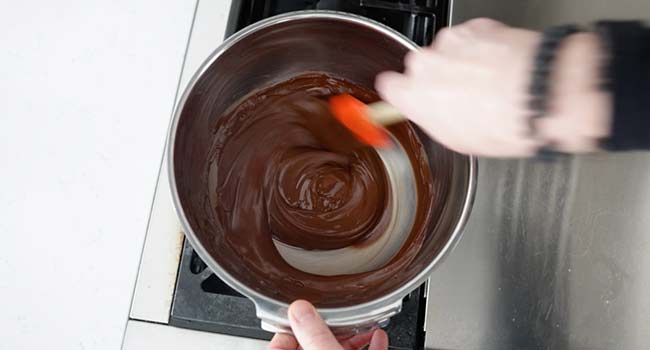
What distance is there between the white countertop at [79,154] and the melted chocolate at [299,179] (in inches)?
6.1

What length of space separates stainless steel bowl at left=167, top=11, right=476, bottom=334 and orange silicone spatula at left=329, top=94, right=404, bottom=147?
0.04 m

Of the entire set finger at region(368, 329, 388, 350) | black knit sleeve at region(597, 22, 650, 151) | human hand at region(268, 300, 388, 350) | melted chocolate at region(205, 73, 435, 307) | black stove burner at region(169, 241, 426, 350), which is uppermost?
black knit sleeve at region(597, 22, 650, 151)

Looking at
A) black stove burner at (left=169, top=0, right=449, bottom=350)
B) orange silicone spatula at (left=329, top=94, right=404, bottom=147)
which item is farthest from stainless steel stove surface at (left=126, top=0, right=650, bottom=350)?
orange silicone spatula at (left=329, top=94, right=404, bottom=147)

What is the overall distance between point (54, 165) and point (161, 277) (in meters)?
0.22

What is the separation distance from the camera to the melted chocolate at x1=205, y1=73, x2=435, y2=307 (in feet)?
2.29

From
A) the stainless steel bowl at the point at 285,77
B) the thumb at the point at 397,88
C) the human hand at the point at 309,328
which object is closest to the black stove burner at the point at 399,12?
the stainless steel bowl at the point at 285,77

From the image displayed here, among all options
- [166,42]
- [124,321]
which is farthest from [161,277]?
[166,42]

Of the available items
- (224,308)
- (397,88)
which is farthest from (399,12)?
(224,308)

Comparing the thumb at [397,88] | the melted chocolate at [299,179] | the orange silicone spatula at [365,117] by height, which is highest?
the thumb at [397,88]

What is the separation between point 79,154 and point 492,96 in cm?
59

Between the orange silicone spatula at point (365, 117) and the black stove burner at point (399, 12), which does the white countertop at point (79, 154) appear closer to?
the black stove burner at point (399, 12)

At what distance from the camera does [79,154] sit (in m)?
0.83

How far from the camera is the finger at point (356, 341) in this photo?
67 cm

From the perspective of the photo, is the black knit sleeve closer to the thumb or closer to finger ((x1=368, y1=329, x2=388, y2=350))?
the thumb
